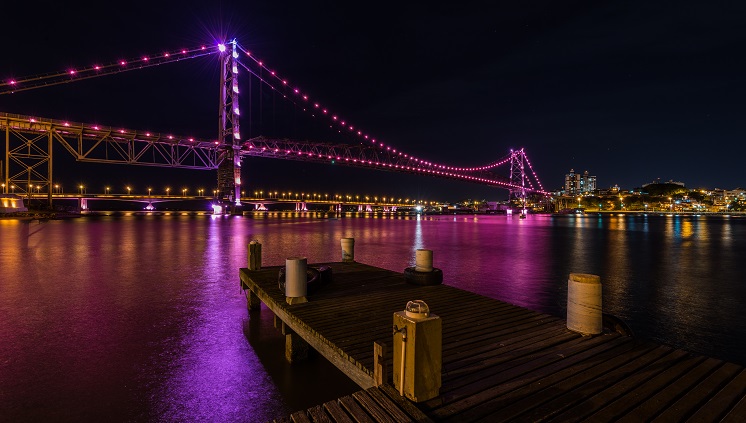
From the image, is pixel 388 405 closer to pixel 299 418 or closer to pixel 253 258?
pixel 299 418

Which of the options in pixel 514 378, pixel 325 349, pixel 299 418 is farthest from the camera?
pixel 325 349

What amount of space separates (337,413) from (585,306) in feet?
10.8

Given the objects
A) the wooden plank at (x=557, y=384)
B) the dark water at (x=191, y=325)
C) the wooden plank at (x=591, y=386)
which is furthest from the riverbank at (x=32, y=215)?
the wooden plank at (x=591, y=386)

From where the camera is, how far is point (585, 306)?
462cm

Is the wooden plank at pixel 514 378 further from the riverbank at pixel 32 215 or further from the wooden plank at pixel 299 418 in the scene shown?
the riverbank at pixel 32 215

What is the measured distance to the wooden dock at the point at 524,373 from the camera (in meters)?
2.94

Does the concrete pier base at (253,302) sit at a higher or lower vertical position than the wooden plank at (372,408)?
lower

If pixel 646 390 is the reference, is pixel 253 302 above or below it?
below

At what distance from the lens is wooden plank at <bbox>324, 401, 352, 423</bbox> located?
287cm

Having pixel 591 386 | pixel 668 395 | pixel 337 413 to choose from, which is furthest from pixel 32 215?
pixel 668 395

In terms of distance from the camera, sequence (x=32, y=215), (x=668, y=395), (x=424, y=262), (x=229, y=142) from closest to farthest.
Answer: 1. (x=668, y=395)
2. (x=424, y=262)
3. (x=32, y=215)
4. (x=229, y=142)

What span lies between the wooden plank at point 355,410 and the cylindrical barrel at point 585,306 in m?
2.92

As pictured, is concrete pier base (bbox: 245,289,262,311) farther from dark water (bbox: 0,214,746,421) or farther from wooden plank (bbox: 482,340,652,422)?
wooden plank (bbox: 482,340,652,422)

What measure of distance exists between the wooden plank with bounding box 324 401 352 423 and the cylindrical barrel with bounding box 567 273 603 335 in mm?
3041
